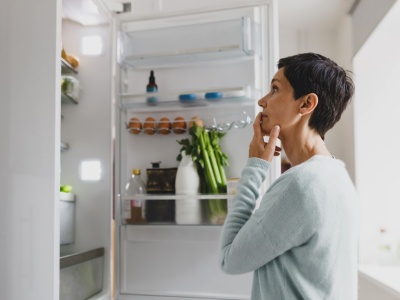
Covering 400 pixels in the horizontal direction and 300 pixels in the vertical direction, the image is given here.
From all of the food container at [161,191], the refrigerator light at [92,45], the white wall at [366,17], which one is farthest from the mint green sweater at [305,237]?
the white wall at [366,17]

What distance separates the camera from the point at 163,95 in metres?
1.81

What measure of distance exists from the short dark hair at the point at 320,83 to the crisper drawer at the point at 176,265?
2.56 feet

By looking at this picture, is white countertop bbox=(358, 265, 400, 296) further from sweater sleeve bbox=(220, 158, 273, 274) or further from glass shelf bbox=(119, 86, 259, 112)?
sweater sleeve bbox=(220, 158, 273, 274)

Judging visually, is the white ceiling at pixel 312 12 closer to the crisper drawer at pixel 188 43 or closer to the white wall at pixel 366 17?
the white wall at pixel 366 17

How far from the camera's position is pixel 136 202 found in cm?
184

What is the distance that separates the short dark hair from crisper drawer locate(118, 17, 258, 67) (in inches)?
26.3

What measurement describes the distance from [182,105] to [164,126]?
0.32 ft

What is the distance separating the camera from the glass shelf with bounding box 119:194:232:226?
177cm

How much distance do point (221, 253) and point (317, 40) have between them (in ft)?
7.66

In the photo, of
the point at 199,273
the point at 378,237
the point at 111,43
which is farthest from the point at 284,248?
the point at 378,237

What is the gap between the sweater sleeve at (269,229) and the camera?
3.18ft

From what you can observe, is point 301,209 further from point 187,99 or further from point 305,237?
point 187,99

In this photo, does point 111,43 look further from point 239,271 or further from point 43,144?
point 239,271

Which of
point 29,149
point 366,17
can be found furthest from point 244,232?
point 366,17
